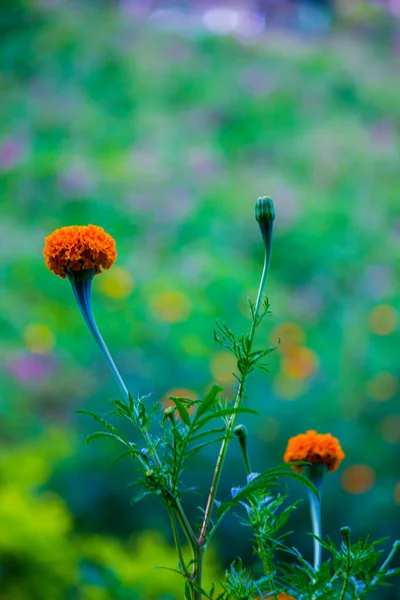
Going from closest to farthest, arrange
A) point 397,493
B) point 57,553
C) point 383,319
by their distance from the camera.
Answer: point 57,553 < point 397,493 < point 383,319

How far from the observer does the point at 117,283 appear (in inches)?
51.9

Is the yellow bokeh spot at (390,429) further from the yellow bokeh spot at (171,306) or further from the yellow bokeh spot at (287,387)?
the yellow bokeh spot at (171,306)

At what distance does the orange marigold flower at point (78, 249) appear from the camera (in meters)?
0.32

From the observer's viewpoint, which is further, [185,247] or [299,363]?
[185,247]

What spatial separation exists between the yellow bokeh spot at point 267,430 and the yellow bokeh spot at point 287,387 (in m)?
0.06

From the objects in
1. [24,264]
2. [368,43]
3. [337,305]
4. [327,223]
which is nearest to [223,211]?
[327,223]

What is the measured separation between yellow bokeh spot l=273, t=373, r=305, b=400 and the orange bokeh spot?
15cm

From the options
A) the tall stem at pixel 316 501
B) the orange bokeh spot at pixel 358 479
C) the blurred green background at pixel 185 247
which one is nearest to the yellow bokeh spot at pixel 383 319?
the blurred green background at pixel 185 247

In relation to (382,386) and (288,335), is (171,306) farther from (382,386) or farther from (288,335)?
(382,386)

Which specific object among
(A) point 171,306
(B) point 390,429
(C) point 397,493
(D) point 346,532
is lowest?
(D) point 346,532

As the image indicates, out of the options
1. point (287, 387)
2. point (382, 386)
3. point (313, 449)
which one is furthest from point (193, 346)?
point (313, 449)

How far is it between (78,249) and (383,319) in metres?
1.10

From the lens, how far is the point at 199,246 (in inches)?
56.5

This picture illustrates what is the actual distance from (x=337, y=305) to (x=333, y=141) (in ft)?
1.71
